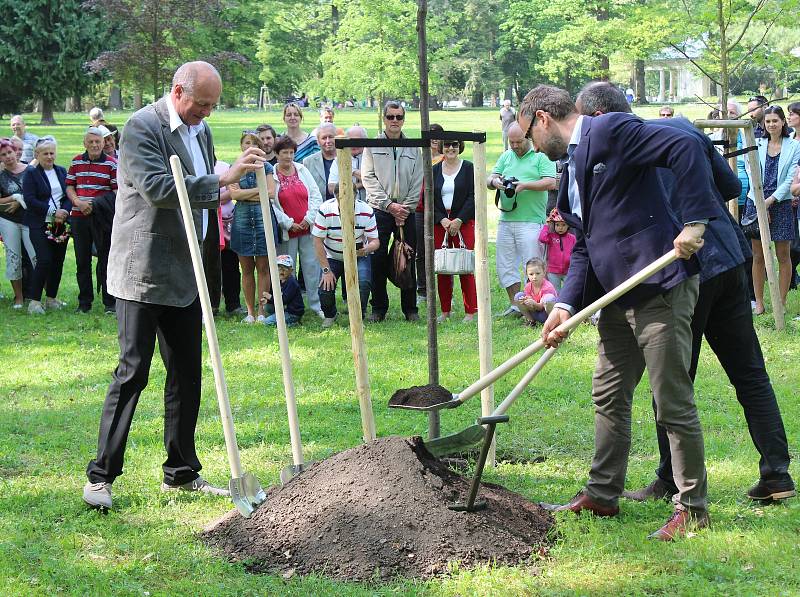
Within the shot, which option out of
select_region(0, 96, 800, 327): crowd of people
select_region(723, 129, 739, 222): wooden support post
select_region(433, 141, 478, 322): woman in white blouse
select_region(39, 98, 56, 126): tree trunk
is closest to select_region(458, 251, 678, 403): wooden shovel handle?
select_region(723, 129, 739, 222): wooden support post

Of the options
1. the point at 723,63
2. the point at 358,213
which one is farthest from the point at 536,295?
the point at 723,63

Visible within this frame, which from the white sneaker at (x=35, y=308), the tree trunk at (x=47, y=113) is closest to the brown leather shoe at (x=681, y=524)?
the white sneaker at (x=35, y=308)

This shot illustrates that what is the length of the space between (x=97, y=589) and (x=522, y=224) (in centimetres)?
747

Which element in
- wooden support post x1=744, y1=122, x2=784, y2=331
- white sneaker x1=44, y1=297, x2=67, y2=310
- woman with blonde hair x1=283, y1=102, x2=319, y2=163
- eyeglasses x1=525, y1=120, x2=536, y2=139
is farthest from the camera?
woman with blonde hair x1=283, y1=102, x2=319, y2=163

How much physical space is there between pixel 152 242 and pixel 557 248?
6343mm

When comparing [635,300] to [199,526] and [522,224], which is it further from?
[522,224]

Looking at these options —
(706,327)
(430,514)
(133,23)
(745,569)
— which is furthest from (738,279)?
(133,23)

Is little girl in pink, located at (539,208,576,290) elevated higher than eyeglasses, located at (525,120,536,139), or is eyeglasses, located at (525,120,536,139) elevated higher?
eyeglasses, located at (525,120,536,139)

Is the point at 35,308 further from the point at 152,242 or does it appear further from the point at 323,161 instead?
the point at 152,242

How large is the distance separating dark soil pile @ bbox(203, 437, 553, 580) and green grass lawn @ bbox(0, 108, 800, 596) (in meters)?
0.13

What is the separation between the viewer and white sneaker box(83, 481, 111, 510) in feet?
18.4

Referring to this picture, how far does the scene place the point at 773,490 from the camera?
5.42m

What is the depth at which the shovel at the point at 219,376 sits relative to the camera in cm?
511

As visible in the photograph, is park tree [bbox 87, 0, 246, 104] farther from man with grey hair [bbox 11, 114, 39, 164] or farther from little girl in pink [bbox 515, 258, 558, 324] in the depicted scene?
little girl in pink [bbox 515, 258, 558, 324]
